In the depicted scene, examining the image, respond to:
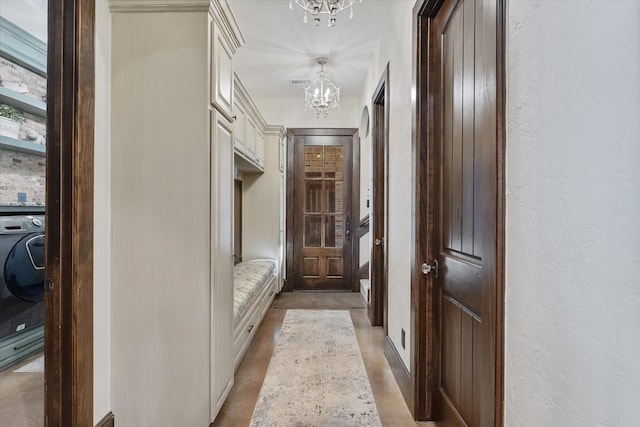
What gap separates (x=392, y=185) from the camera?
8.60 feet

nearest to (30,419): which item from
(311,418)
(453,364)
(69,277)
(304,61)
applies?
(69,277)

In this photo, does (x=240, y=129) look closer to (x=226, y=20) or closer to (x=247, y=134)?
(x=247, y=134)

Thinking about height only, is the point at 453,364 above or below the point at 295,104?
below

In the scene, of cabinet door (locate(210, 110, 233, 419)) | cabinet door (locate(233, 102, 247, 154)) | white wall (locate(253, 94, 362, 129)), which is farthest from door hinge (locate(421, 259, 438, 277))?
white wall (locate(253, 94, 362, 129))

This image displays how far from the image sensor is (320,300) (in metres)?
4.42

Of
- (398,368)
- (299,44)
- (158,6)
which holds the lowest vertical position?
(398,368)

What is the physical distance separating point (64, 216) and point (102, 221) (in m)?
0.22

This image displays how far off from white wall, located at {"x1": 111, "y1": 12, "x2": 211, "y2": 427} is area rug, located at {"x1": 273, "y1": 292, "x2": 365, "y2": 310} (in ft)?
8.15

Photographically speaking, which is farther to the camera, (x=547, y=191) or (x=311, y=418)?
(x=311, y=418)

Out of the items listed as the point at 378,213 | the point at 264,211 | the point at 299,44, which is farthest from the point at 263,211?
the point at 299,44

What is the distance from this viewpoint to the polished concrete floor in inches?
73.2

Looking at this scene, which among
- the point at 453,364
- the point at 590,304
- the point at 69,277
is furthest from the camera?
the point at 453,364

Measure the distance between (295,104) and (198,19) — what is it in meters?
3.50

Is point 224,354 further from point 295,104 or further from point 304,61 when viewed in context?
point 295,104
